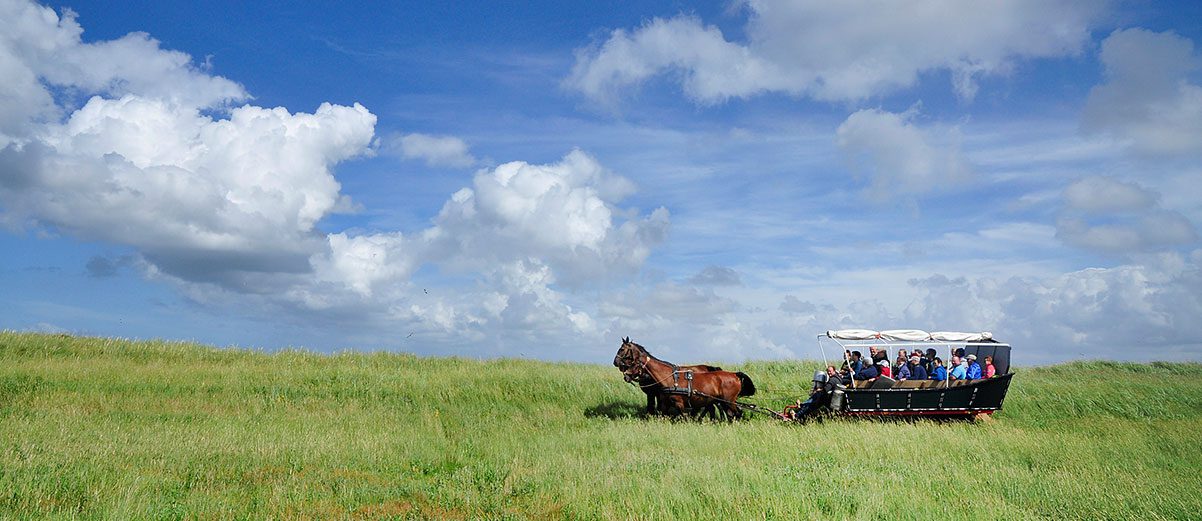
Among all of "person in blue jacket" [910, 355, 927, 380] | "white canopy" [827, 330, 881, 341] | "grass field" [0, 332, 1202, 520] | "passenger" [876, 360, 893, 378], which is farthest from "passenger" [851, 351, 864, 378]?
"grass field" [0, 332, 1202, 520]

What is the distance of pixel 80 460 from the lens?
38.3 feet

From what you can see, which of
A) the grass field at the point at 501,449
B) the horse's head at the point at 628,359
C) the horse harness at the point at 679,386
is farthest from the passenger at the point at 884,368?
the horse's head at the point at 628,359

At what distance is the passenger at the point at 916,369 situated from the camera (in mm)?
18828

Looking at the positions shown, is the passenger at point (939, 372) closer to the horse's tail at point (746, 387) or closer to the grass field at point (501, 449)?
the grass field at point (501, 449)

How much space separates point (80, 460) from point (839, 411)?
49.7 feet

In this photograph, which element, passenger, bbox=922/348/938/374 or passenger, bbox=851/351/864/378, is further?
passenger, bbox=922/348/938/374

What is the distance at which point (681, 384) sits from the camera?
19203mm

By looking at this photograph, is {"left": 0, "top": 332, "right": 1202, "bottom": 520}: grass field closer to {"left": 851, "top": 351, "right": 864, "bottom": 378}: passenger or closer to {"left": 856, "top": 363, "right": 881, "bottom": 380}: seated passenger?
{"left": 856, "top": 363, "right": 881, "bottom": 380}: seated passenger

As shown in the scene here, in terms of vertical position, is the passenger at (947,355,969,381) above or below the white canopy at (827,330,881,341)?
below

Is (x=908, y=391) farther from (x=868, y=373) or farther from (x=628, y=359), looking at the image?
(x=628, y=359)

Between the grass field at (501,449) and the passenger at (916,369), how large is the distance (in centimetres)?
174

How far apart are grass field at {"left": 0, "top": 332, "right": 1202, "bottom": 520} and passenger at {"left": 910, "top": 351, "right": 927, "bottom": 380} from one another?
1745 millimetres

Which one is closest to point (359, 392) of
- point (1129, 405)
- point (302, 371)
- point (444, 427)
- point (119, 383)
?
point (302, 371)

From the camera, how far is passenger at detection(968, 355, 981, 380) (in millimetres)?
18844
